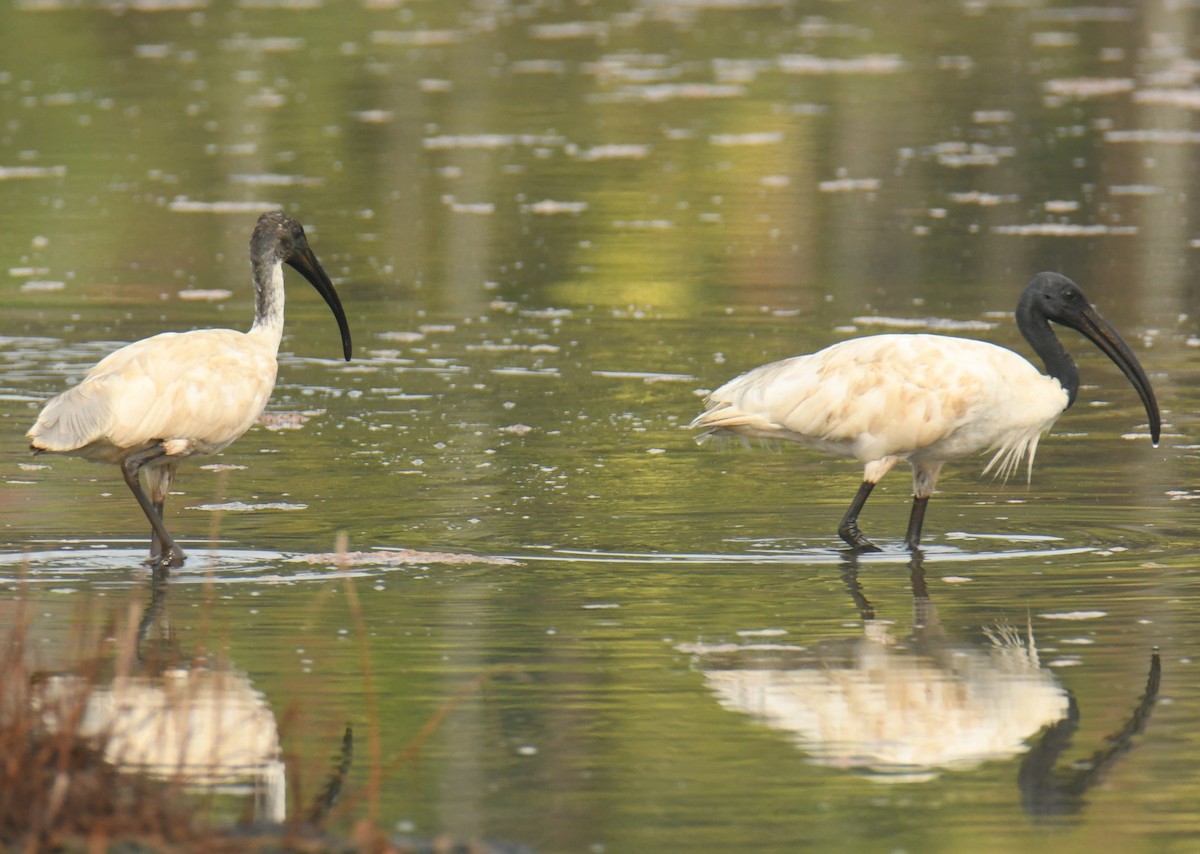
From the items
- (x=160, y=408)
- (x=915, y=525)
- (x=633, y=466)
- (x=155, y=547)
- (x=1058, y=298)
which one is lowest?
(x=633, y=466)

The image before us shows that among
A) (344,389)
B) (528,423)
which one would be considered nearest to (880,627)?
(528,423)

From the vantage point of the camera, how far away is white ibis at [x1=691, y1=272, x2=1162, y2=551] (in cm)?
1173

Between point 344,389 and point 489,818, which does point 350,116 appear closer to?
point 344,389

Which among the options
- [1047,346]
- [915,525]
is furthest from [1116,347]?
[915,525]

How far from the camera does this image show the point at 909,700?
8.74m

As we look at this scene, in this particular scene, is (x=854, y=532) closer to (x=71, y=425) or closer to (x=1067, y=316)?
(x=1067, y=316)

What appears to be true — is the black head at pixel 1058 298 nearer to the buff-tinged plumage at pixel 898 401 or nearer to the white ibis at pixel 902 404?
the white ibis at pixel 902 404

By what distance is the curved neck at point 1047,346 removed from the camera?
12359 mm

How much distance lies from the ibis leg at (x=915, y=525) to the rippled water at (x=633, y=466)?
0.42 feet

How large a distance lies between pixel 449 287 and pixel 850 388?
27.4ft

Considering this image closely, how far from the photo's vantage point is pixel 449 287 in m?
19.8

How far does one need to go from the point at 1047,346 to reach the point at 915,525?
4.58 feet

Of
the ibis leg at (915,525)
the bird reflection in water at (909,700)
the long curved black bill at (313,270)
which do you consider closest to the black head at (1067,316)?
the ibis leg at (915,525)

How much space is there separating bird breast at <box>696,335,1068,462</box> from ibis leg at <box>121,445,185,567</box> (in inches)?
103
